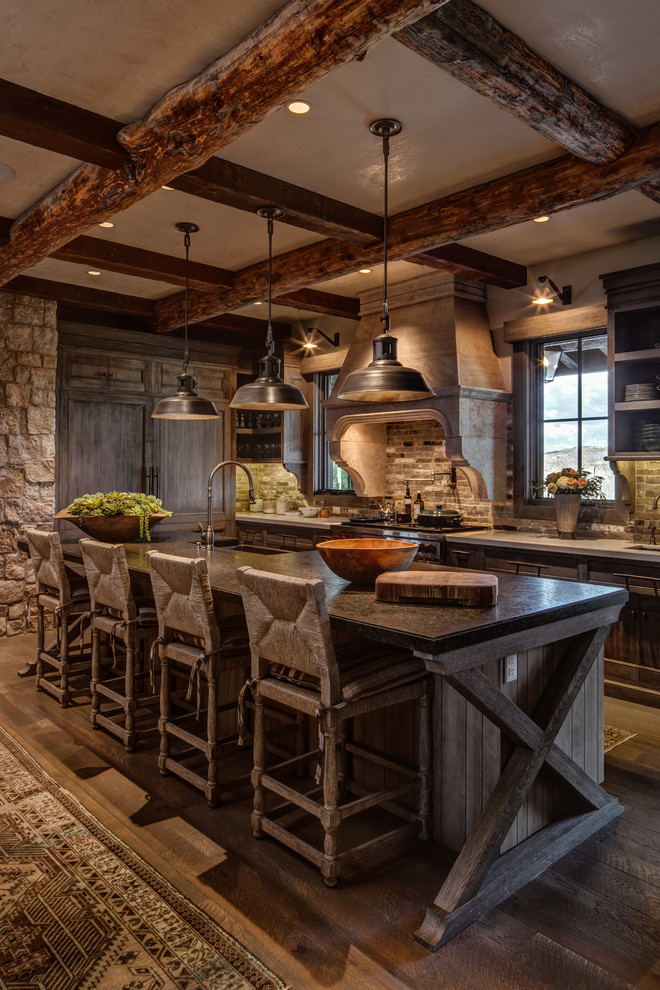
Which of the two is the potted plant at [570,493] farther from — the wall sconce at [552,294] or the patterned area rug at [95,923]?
the patterned area rug at [95,923]

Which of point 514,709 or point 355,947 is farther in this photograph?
point 514,709

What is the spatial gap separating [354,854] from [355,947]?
1.08ft

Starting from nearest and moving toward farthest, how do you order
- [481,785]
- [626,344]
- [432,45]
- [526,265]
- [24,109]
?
[432,45] < [481,785] < [24,109] < [626,344] < [526,265]

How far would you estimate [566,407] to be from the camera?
17.0 feet

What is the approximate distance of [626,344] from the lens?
14.9 feet

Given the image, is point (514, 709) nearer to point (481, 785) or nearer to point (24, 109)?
point (481, 785)

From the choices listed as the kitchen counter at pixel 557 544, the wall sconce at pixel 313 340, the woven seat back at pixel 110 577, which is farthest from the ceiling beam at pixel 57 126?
the wall sconce at pixel 313 340

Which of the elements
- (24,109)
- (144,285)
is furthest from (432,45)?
(144,285)

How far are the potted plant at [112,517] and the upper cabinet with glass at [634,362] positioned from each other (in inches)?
125

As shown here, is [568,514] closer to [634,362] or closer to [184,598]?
[634,362]

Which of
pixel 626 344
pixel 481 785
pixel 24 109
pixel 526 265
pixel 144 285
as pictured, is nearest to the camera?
pixel 481 785

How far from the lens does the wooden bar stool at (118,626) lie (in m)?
3.39

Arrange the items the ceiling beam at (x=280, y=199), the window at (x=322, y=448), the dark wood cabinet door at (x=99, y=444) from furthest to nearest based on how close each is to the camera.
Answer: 1. the window at (x=322, y=448)
2. the dark wood cabinet door at (x=99, y=444)
3. the ceiling beam at (x=280, y=199)

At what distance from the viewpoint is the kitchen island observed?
210cm
